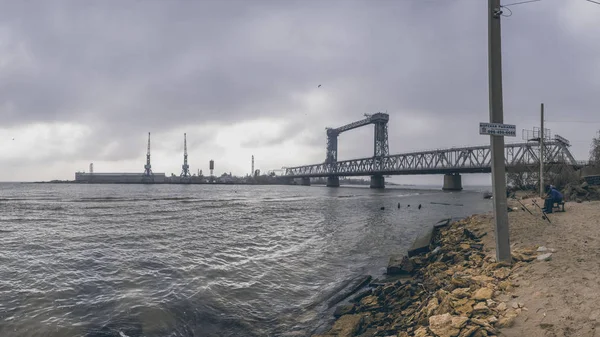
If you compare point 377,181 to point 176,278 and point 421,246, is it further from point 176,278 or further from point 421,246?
point 176,278

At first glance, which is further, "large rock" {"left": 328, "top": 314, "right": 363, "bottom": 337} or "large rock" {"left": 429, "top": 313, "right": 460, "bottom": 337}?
"large rock" {"left": 328, "top": 314, "right": 363, "bottom": 337}

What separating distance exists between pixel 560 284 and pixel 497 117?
453 cm

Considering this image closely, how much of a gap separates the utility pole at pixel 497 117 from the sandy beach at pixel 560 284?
91cm

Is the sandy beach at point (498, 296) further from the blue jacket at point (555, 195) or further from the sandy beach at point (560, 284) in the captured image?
the blue jacket at point (555, 195)

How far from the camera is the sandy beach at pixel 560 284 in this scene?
17.2 feet

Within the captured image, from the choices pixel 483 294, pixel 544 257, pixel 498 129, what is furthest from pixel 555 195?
pixel 483 294

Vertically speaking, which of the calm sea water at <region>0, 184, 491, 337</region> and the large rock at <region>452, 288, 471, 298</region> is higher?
the large rock at <region>452, 288, 471, 298</region>

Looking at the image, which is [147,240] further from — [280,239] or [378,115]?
[378,115]

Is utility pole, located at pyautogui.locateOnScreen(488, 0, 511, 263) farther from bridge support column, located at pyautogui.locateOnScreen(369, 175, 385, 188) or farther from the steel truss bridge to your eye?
bridge support column, located at pyautogui.locateOnScreen(369, 175, 385, 188)

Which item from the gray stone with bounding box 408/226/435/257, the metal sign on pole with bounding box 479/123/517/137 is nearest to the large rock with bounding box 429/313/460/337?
the metal sign on pole with bounding box 479/123/517/137

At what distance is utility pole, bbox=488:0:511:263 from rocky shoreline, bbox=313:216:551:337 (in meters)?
0.70

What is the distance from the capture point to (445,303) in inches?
261

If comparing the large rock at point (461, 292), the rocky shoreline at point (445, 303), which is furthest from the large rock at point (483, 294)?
the large rock at point (461, 292)

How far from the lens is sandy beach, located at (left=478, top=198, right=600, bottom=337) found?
17.2ft
